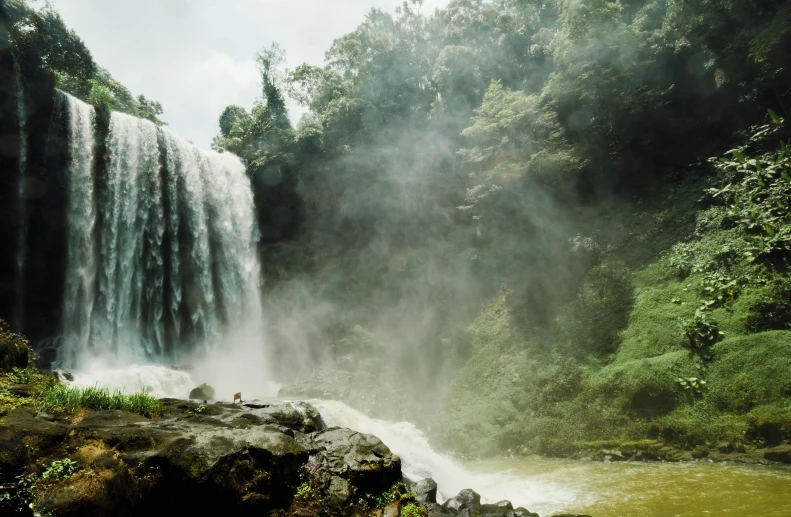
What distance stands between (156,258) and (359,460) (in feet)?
58.7

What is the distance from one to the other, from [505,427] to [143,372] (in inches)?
520

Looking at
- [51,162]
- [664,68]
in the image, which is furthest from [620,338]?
[51,162]

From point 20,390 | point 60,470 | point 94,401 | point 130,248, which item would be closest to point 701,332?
point 60,470

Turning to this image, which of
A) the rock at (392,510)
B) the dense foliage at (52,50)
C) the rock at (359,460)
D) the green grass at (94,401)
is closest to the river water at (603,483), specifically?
the green grass at (94,401)

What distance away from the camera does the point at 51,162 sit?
18016 millimetres

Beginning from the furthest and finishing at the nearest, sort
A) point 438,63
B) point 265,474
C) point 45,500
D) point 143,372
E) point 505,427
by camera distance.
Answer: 1. point 438,63
2. point 143,372
3. point 505,427
4. point 265,474
5. point 45,500

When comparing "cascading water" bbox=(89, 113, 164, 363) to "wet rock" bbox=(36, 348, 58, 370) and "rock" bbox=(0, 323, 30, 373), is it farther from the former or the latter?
"rock" bbox=(0, 323, 30, 373)

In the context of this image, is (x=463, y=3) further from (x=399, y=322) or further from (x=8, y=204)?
(x=8, y=204)

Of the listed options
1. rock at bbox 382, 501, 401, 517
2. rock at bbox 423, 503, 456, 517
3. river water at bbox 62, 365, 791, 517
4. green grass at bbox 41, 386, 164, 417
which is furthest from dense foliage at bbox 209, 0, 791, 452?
green grass at bbox 41, 386, 164, 417

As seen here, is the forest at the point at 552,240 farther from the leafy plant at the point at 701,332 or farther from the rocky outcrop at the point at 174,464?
the rocky outcrop at the point at 174,464

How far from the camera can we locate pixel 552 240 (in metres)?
19.4

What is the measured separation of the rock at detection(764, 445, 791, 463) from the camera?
895cm

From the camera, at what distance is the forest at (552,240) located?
12.1 metres

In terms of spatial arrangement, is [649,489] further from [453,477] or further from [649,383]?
[453,477]
